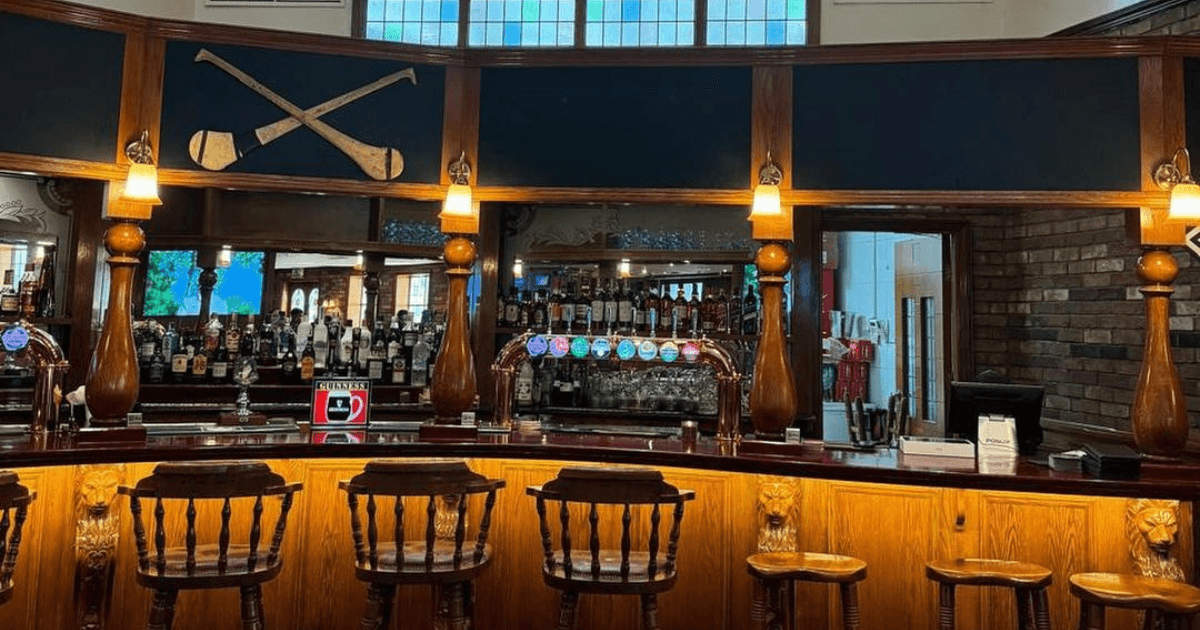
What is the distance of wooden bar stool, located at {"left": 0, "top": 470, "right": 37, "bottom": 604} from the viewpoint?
237 cm

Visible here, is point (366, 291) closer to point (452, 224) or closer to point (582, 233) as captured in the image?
point (582, 233)

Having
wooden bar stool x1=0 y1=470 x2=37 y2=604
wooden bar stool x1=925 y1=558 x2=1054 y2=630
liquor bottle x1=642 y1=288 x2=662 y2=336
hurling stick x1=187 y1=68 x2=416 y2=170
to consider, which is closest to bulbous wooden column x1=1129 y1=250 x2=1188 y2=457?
wooden bar stool x1=925 y1=558 x2=1054 y2=630

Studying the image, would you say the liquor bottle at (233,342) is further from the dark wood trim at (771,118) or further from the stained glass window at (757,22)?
the stained glass window at (757,22)

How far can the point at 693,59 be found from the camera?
392cm

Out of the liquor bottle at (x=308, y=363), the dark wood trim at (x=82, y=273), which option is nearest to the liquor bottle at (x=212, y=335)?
the liquor bottle at (x=308, y=363)

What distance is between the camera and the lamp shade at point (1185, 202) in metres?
3.20

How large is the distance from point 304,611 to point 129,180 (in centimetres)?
193

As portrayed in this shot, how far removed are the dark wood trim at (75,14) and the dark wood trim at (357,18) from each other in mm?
2955

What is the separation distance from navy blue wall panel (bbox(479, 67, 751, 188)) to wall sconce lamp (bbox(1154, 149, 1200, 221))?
1.74 m

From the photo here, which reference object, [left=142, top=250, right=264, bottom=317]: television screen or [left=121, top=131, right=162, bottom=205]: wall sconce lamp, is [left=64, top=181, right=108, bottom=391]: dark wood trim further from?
[left=121, top=131, right=162, bottom=205]: wall sconce lamp

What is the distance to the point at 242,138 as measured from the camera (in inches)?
149

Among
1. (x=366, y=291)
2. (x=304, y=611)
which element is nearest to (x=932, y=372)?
(x=366, y=291)

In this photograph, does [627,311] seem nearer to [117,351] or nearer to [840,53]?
[840,53]

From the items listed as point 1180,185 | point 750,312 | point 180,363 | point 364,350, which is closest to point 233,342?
point 180,363
